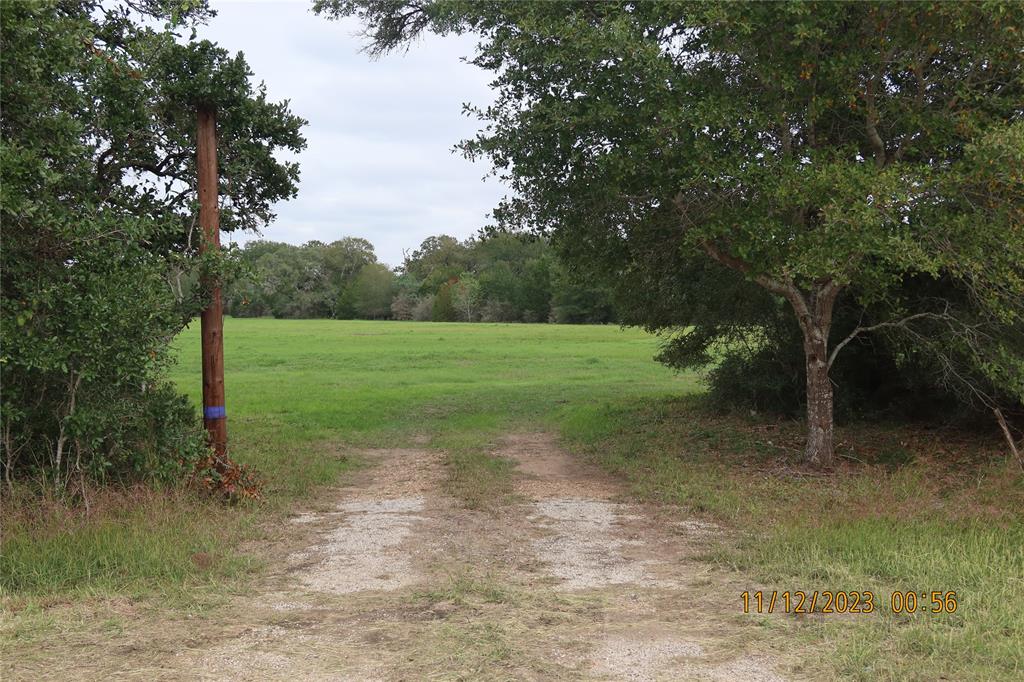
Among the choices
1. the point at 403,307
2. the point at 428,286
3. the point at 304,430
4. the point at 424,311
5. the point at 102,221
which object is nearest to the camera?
the point at 102,221

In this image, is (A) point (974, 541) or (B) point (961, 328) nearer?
(A) point (974, 541)

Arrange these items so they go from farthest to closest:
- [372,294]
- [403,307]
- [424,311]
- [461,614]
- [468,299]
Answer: [372,294], [403,307], [424,311], [468,299], [461,614]

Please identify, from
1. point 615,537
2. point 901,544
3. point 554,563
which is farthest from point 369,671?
point 901,544

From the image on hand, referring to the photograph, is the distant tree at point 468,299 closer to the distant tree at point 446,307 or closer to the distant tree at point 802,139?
the distant tree at point 446,307

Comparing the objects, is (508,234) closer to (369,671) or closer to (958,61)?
(958,61)

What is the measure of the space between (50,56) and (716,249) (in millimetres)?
9245

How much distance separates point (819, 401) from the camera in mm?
12703

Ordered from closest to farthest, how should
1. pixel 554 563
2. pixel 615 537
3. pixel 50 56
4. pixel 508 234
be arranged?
pixel 554 563, pixel 50 56, pixel 615 537, pixel 508 234

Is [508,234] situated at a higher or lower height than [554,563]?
higher

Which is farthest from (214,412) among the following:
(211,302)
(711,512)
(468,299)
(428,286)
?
(428,286)

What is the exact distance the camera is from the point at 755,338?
17.7m

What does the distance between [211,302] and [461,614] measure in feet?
19.4
